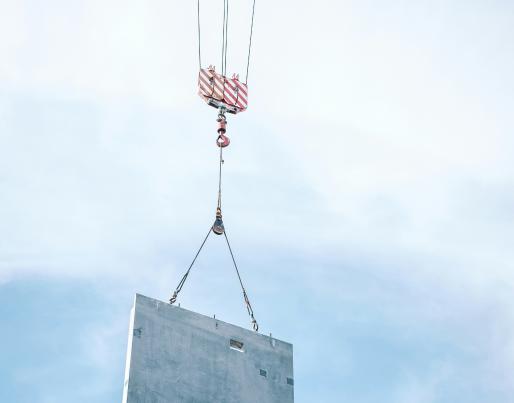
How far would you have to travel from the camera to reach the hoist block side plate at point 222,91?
43719mm

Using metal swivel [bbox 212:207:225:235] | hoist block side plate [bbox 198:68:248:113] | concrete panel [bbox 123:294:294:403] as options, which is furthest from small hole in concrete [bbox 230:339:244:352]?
hoist block side plate [bbox 198:68:248:113]

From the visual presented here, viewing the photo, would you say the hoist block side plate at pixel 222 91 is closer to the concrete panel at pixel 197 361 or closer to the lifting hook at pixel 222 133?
the lifting hook at pixel 222 133

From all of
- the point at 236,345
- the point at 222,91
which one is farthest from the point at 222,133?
the point at 236,345

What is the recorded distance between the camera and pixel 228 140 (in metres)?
42.8

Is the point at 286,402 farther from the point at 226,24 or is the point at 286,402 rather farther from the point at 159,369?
the point at 226,24

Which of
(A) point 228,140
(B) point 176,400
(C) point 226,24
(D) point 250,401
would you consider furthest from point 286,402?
(C) point 226,24

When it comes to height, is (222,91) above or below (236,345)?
above

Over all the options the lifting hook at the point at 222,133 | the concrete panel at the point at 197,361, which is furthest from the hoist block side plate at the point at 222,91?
the concrete panel at the point at 197,361

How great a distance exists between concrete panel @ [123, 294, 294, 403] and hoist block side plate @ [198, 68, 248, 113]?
931cm

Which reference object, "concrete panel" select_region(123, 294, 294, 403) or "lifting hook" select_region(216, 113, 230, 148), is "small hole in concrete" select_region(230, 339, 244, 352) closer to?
"concrete panel" select_region(123, 294, 294, 403)

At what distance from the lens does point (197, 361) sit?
37562 millimetres

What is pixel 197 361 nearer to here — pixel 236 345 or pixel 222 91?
pixel 236 345

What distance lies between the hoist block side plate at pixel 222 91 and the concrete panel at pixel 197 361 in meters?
9.31

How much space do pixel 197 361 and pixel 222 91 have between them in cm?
1135
